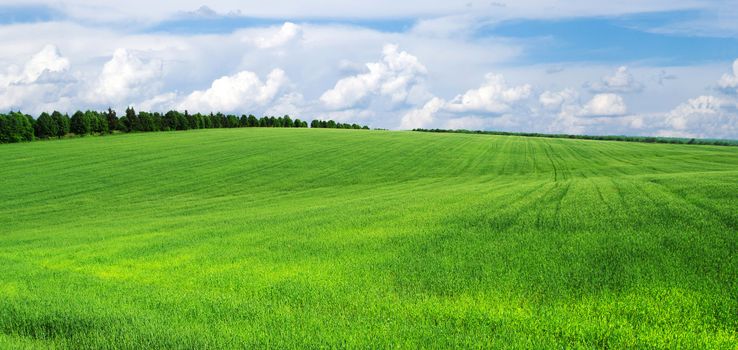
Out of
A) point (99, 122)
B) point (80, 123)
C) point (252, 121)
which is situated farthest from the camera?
point (252, 121)

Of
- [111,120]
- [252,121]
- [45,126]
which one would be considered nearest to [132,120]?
[111,120]

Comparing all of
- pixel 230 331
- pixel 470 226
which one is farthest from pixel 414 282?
pixel 470 226

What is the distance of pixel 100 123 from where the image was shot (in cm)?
10806

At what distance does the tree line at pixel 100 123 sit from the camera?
A: 3497 inches

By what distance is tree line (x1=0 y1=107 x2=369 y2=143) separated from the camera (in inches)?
3497

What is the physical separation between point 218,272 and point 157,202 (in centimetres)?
2639

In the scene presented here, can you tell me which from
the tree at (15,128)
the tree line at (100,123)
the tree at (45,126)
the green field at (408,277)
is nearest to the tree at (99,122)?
the tree line at (100,123)

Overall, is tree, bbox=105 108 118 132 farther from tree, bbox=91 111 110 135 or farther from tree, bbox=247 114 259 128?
tree, bbox=247 114 259 128

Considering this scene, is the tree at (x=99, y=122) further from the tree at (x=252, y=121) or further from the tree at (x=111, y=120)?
the tree at (x=252, y=121)

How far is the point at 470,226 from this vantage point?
48.8ft

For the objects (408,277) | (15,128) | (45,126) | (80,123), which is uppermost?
(80,123)

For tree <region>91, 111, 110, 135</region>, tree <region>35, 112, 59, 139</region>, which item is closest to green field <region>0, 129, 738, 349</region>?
tree <region>35, 112, 59, 139</region>

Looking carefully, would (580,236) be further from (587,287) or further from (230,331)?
(230,331)

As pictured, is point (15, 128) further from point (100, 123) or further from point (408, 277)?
point (408, 277)
